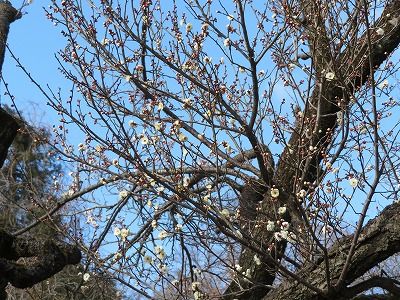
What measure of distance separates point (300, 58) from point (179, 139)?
1380 millimetres

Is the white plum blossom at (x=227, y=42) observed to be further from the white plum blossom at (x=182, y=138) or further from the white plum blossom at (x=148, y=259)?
the white plum blossom at (x=148, y=259)

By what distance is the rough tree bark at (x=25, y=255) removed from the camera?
2703 mm

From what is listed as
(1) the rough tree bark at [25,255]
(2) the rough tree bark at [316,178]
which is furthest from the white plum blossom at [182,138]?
(1) the rough tree bark at [25,255]

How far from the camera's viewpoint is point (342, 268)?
351cm

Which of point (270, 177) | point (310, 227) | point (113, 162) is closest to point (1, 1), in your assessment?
point (113, 162)

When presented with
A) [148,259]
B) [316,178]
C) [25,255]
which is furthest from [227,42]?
[25,255]

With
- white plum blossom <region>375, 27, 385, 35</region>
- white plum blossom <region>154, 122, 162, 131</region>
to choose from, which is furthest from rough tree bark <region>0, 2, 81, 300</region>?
white plum blossom <region>375, 27, 385, 35</region>

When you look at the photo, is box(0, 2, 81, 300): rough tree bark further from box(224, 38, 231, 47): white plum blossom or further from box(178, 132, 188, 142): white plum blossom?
box(224, 38, 231, 47): white plum blossom

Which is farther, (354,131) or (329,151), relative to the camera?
(329,151)

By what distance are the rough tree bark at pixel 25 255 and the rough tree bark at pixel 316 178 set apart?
120cm

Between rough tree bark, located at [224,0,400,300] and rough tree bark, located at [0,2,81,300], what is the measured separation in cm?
120

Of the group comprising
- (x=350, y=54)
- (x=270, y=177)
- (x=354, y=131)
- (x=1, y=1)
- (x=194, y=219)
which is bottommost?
(x=194, y=219)

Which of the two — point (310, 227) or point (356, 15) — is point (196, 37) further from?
point (310, 227)

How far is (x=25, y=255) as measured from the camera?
9.40ft
